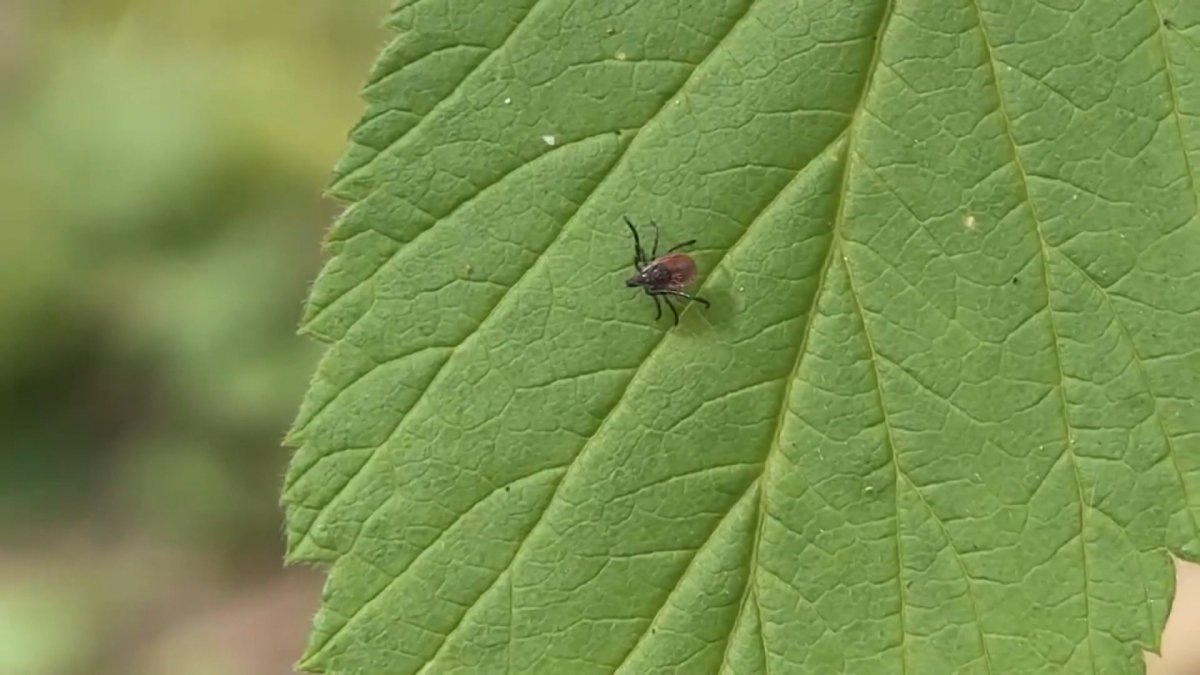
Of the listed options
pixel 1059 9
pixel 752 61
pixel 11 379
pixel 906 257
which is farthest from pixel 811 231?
pixel 11 379

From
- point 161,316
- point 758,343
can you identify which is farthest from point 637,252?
point 161,316

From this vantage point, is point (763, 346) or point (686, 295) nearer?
point (686, 295)

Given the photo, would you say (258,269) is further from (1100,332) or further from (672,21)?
(1100,332)

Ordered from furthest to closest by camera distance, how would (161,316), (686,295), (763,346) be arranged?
(161,316) → (763,346) → (686,295)

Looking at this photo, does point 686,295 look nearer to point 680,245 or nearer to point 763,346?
point 680,245

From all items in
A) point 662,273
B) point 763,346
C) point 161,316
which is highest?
point 161,316

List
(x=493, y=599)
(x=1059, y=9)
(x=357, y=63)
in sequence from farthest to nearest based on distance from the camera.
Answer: (x=357, y=63) → (x=493, y=599) → (x=1059, y=9)
